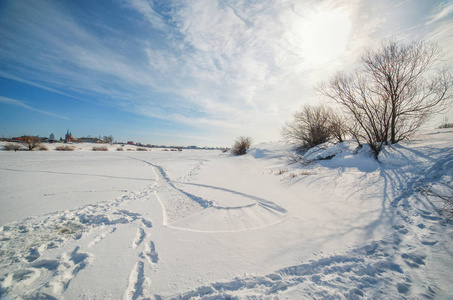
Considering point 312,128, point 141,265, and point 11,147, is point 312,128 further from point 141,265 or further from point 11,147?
point 11,147

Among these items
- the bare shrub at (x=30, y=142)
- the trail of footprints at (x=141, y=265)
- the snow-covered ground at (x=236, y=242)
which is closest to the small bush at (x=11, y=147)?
the bare shrub at (x=30, y=142)

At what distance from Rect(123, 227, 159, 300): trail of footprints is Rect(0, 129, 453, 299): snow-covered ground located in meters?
0.01

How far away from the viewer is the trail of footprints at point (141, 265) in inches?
51.8

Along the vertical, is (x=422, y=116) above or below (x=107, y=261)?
above

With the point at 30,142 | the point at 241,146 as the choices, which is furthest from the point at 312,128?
the point at 30,142

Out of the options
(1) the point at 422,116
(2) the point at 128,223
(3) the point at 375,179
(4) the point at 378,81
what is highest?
(4) the point at 378,81

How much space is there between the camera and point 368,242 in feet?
6.28

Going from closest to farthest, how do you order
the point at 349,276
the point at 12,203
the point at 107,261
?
the point at 349,276
the point at 107,261
the point at 12,203

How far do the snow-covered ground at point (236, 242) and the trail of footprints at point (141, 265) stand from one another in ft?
0.04

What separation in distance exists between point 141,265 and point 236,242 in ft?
3.60

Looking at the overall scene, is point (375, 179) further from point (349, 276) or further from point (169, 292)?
point (169, 292)

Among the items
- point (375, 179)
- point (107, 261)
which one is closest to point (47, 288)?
point (107, 261)

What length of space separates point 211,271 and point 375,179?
4.66 meters

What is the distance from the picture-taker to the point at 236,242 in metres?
2.04
